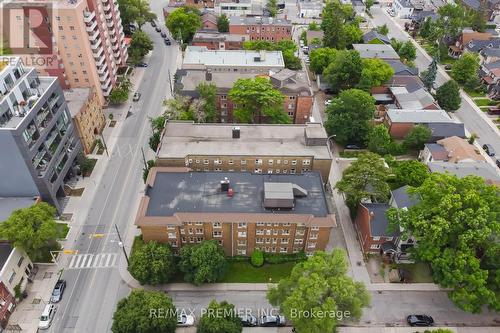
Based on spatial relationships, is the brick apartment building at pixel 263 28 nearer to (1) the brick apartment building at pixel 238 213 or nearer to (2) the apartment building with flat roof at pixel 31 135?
(2) the apartment building with flat roof at pixel 31 135

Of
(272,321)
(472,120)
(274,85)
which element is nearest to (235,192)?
(272,321)

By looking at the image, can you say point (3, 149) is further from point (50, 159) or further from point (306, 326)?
point (306, 326)

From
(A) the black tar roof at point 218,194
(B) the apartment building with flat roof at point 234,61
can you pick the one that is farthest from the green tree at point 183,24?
(A) the black tar roof at point 218,194

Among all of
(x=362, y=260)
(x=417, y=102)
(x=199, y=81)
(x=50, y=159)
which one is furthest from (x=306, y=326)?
(x=417, y=102)

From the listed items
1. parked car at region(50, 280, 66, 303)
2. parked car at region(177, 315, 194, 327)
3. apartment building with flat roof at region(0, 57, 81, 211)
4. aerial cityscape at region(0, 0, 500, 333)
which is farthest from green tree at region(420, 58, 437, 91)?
parked car at region(50, 280, 66, 303)

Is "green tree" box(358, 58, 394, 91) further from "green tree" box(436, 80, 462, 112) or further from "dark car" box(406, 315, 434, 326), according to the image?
"dark car" box(406, 315, 434, 326)

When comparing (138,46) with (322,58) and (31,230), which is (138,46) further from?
(31,230)
